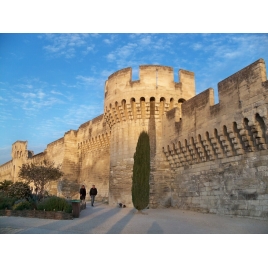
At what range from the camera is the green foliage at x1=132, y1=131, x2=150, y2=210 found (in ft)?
34.9

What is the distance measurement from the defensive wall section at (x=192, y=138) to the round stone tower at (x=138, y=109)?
0.05 meters

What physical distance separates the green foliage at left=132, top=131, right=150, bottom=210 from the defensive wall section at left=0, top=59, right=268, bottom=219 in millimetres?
1946

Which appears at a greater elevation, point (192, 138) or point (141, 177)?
point (192, 138)

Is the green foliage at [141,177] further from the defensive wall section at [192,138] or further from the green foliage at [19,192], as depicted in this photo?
the green foliage at [19,192]

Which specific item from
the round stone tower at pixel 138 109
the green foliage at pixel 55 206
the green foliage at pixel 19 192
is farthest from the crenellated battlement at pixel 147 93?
the green foliage at pixel 19 192

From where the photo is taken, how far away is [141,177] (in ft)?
35.6

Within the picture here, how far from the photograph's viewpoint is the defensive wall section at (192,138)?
28.0ft

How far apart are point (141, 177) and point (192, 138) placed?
2.73m

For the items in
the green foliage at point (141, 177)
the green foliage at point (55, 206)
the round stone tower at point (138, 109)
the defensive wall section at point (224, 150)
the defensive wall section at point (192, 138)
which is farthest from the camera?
the round stone tower at point (138, 109)

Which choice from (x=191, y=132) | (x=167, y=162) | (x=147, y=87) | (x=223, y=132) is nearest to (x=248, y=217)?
(x=223, y=132)

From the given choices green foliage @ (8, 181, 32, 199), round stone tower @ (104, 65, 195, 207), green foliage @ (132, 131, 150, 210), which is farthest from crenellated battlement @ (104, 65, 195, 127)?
green foliage @ (8, 181, 32, 199)

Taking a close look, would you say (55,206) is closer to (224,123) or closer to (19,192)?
(19,192)

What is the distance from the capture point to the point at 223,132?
9.84 meters

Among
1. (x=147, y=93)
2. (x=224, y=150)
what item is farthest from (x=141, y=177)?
(x=147, y=93)
